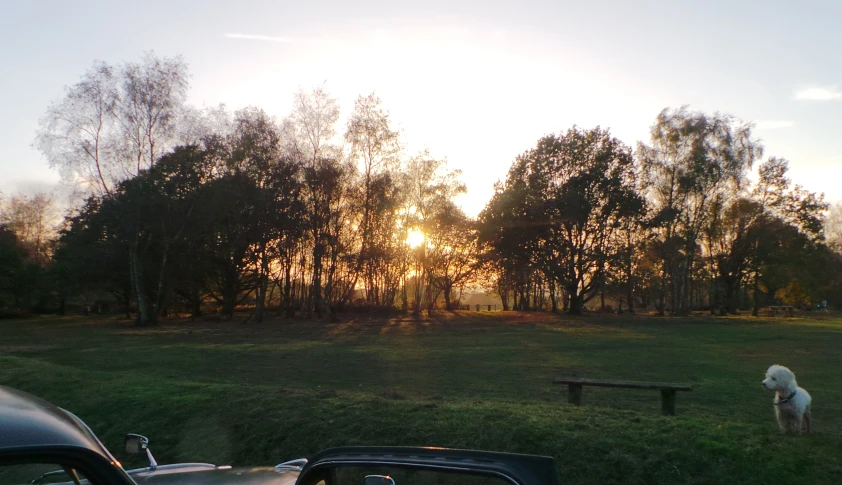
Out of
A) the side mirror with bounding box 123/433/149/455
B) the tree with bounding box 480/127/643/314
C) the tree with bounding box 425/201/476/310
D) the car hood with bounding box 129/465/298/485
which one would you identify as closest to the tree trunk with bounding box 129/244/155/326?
the tree with bounding box 425/201/476/310

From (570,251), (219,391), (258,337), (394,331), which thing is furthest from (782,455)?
(570,251)

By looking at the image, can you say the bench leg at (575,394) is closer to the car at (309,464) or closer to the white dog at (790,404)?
the white dog at (790,404)

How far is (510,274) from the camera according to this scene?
53719 millimetres

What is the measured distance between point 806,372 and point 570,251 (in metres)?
32.6

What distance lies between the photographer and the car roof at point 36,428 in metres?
1.88

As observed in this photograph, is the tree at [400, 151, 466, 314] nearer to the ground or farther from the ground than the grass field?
farther from the ground

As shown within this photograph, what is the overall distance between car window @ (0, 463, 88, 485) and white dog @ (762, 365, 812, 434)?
830 centimetres

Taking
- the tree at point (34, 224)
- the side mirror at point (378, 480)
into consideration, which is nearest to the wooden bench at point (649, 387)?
the side mirror at point (378, 480)

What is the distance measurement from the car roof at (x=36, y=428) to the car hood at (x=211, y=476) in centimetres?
125

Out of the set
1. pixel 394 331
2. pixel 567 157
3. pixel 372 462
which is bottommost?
pixel 394 331

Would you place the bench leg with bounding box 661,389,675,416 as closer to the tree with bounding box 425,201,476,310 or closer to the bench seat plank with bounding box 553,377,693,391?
the bench seat plank with bounding box 553,377,693,391

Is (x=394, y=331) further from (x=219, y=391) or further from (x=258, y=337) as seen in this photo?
(x=219, y=391)

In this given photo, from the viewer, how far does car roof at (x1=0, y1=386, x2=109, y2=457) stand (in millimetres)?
1876

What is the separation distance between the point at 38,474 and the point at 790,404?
8.45m
